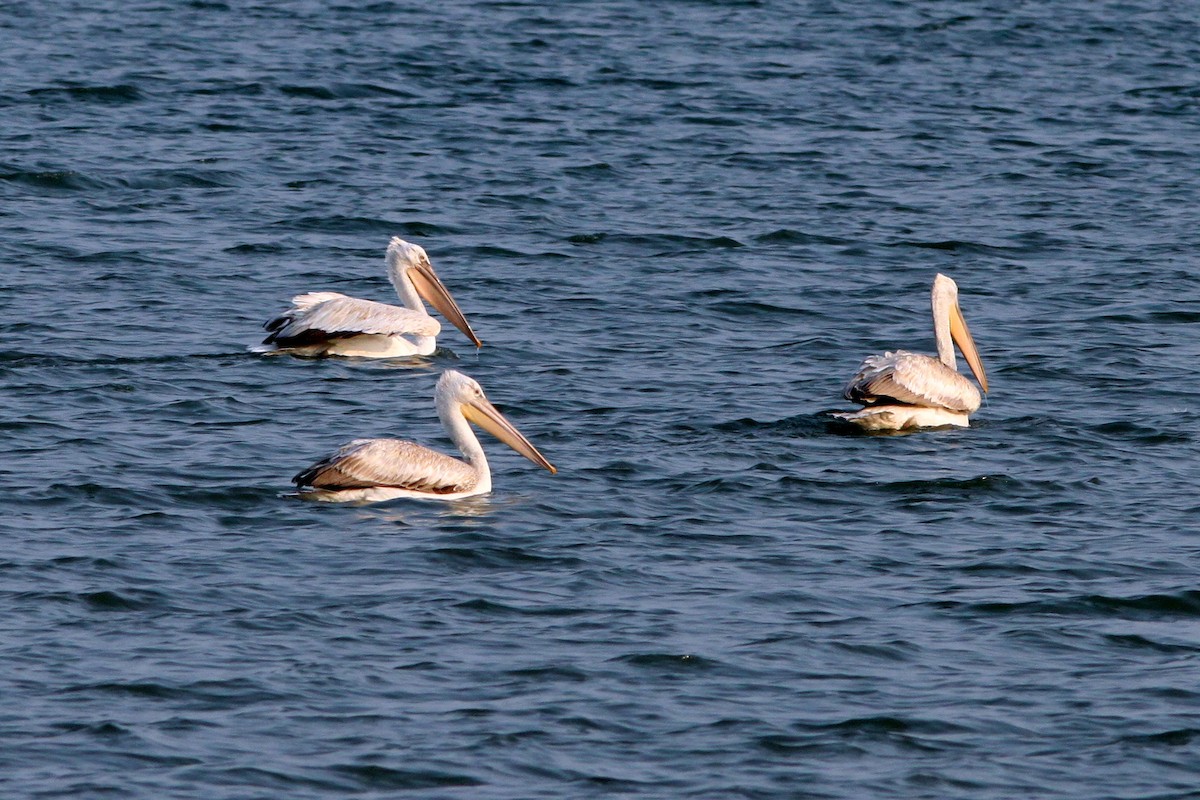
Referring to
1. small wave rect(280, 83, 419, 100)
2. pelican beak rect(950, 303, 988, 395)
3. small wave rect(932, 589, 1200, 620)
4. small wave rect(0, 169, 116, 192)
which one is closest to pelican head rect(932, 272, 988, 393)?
pelican beak rect(950, 303, 988, 395)

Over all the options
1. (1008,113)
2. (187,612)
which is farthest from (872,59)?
(187,612)

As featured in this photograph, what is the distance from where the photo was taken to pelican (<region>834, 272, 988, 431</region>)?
36.4 feet

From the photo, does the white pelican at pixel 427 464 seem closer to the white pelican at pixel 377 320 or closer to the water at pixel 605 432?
the water at pixel 605 432

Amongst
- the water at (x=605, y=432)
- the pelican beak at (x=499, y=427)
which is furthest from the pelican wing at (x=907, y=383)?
the pelican beak at (x=499, y=427)

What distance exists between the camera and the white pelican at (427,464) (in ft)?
31.1

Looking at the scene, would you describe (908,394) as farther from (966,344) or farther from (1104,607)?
(1104,607)

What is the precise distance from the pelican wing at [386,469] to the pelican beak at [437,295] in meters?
3.40

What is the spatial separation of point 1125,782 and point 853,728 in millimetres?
899

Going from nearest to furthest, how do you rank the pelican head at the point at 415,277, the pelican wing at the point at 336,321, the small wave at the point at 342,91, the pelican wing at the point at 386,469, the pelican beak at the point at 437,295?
1. the pelican wing at the point at 386,469
2. the pelican wing at the point at 336,321
3. the pelican beak at the point at 437,295
4. the pelican head at the point at 415,277
5. the small wave at the point at 342,91

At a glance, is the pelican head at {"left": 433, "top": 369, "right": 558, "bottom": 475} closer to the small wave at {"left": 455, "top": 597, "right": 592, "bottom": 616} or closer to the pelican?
the pelican

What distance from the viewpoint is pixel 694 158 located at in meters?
18.9

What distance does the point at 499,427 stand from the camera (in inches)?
407

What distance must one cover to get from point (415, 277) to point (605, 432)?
11.1 feet

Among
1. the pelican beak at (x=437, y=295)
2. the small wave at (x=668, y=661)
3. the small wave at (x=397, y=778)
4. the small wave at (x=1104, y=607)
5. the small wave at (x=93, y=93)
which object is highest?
the small wave at (x=93, y=93)
